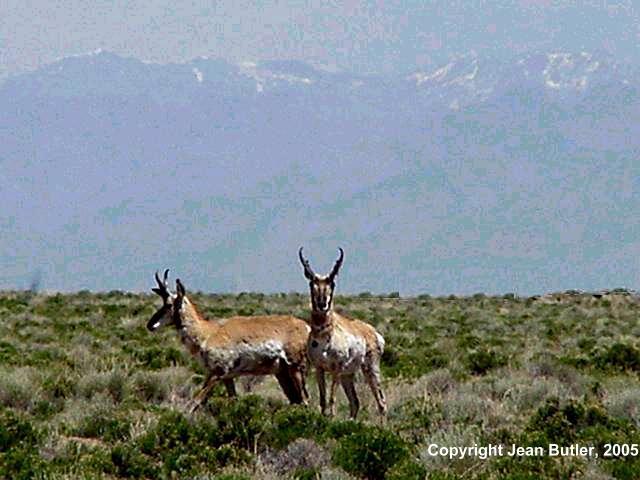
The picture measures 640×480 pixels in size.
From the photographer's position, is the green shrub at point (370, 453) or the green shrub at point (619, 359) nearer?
the green shrub at point (370, 453)

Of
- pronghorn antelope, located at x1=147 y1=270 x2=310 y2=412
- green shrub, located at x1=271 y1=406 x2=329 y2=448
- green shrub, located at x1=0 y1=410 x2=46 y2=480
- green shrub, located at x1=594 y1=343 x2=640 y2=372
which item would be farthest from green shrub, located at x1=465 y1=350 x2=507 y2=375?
green shrub, located at x1=0 y1=410 x2=46 y2=480

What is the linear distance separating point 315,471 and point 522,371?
806 centimetres

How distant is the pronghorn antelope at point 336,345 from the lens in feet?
39.6

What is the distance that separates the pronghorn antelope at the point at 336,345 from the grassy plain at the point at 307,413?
1.53 ft

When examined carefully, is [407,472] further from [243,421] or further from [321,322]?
[321,322]

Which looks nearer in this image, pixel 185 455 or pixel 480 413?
pixel 185 455

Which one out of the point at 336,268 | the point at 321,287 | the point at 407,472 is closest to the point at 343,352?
the point at 321,287

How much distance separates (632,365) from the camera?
721 inches

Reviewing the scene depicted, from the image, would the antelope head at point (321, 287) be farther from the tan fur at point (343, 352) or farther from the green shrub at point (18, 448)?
the green shrub at point (18, 448)

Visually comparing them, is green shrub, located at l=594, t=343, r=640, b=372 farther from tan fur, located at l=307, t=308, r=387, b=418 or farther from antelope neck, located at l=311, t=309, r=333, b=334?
antelope neck, located at l=311, t=309, r=333, b=334

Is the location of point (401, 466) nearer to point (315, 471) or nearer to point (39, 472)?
point (315, 471)

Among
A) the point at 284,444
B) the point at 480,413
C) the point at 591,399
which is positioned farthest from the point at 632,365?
the point at 284,444

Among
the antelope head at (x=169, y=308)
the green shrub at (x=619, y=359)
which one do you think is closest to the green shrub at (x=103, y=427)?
the antelope head at (x=169, y=308)

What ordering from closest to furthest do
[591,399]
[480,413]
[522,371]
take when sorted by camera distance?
[480,413] < [591,399] < [522,371]
